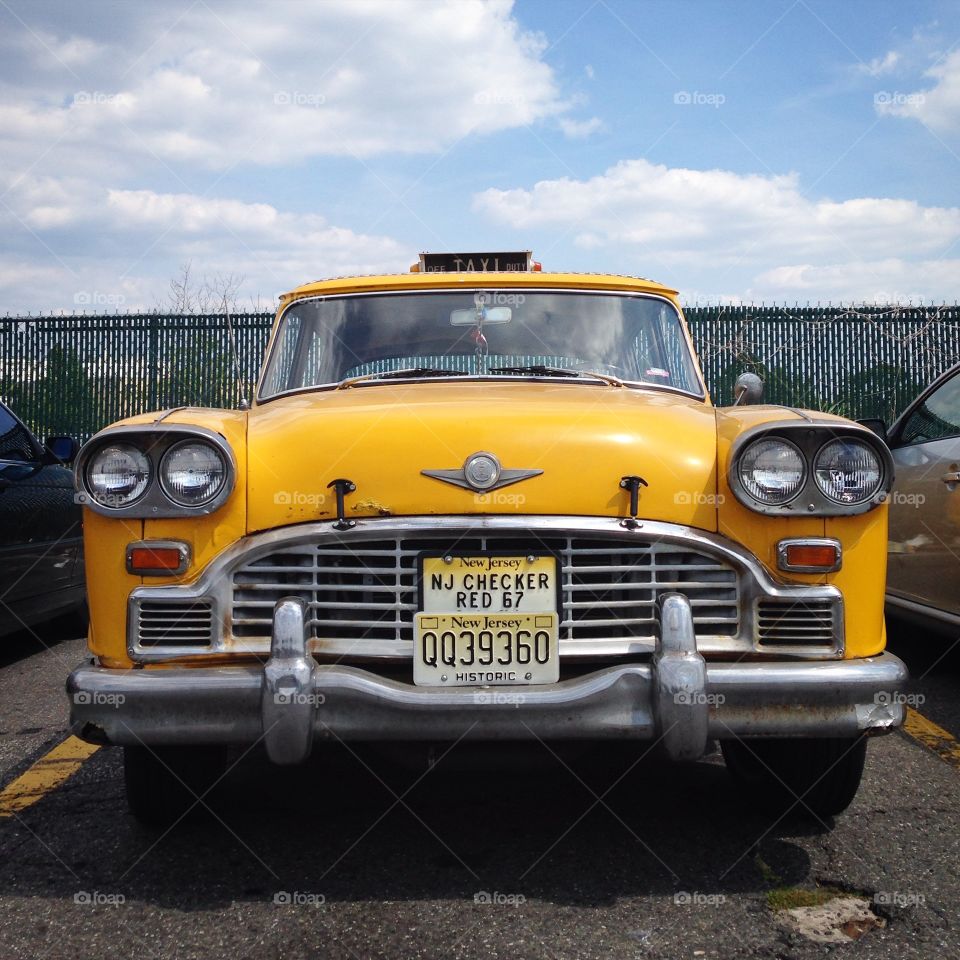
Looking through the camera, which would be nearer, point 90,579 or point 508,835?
point 90,579

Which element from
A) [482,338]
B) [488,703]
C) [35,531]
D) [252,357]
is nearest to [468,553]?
[488,703]

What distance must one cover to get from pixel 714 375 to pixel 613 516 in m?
11.8

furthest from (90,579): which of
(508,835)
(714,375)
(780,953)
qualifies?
(714,375)

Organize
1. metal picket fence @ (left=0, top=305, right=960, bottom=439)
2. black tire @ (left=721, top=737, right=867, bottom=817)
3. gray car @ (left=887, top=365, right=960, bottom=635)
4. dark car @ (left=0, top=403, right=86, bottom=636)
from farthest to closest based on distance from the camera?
metal picket fence @ (left=0, top=305, right=960, bottom=439) < dark car @ (left=0, top=403, right=86, bottom=636) < gray car @ (left=887, top=365, right=960, bottom=635) < black tire @ (left=721, top=737, right=867, bottom=817)

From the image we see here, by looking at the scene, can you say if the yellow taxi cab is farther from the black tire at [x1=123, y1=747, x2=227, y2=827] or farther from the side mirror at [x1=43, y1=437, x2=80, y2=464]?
the side mirror at [x1=43, y1=437, x2=80, y2=464]

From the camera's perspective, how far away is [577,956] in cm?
241

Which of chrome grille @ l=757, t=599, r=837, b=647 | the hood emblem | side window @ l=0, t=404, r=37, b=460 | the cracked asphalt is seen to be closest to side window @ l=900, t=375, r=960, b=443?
the cracked asphalt

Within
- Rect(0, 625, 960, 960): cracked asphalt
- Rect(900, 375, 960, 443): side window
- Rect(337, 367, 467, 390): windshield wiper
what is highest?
Rect(337, 367, 467, 390): windshield wiper

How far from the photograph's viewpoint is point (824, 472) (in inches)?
114

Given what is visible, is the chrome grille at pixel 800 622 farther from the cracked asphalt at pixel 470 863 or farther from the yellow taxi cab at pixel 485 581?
the cracked asphalt at pixel 470 863

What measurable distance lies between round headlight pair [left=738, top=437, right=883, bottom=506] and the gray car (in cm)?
203

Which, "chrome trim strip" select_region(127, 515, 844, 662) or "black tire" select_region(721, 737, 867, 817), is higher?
"chrome trim strip" select_region(127, 515, 844, 662)

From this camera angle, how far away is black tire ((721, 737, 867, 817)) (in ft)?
10.1

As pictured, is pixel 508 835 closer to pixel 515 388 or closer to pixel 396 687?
pixel 396 687
